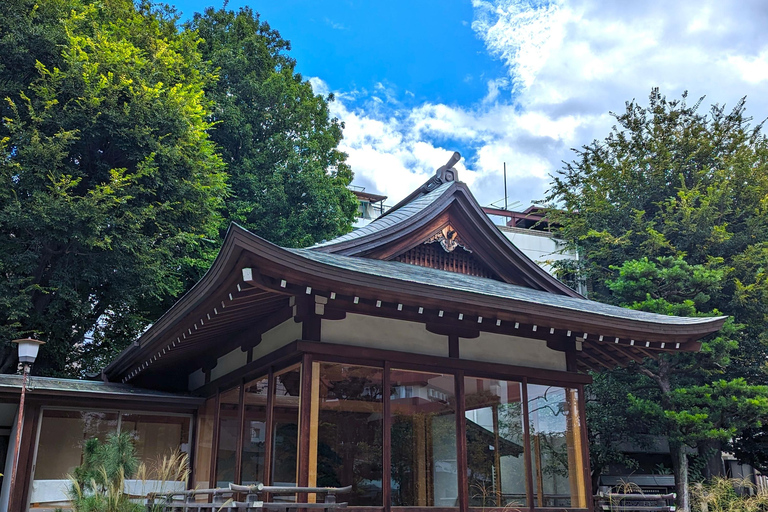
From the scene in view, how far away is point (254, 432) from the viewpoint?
785cm

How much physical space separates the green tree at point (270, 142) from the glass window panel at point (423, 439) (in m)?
11.2

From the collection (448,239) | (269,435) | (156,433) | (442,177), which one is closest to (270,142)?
(442,177)

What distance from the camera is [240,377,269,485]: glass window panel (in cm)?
759

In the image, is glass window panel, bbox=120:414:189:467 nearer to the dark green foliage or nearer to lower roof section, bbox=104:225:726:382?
lower roof section, bbox=104:225:726:382

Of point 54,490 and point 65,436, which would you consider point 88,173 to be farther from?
point 54,490

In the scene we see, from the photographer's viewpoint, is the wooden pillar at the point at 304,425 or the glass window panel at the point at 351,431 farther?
the glass window panel at the point at 351,431

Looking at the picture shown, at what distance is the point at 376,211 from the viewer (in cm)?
3103

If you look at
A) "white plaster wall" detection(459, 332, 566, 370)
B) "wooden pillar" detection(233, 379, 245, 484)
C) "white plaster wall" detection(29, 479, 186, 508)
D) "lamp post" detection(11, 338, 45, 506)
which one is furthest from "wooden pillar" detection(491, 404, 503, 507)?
"lamp post" detection(11, 338, 45, 506)

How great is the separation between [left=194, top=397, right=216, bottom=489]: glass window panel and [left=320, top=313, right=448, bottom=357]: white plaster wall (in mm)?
3659

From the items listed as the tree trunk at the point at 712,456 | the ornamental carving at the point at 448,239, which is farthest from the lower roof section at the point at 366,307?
the tree trunk at the point at 712,456

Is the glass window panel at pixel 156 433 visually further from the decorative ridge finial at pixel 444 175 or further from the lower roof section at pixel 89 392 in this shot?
the decorative ridge finial at pixel 444 175

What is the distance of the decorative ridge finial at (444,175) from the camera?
35.0 feet

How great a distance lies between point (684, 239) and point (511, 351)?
11.0 m

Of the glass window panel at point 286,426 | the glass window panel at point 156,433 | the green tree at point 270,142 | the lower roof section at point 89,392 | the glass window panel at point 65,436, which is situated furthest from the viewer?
the green tree at point 270,142
